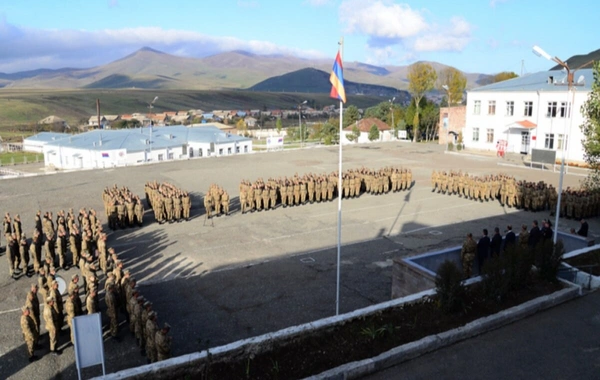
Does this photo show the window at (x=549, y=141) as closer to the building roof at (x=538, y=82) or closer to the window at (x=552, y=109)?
the window at (x=552, y=109)

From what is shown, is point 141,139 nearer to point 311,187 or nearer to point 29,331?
point 311,187

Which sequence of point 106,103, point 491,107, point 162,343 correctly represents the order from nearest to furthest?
point 162,343
point 491,107
point 106,103

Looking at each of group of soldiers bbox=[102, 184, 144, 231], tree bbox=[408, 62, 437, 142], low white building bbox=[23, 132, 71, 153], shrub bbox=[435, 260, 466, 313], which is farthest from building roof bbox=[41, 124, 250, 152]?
shrub bbox=[435, 260, 466, 313]

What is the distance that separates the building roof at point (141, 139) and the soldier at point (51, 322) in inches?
1211

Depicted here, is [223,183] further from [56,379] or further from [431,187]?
[56,379]

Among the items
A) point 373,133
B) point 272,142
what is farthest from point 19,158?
point 373,133

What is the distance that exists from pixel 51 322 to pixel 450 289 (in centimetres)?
654

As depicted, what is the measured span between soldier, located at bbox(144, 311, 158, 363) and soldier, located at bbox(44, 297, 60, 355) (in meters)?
1.72

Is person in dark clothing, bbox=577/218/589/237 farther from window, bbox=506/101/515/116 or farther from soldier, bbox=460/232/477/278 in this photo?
window, bbox=506/101/515/116

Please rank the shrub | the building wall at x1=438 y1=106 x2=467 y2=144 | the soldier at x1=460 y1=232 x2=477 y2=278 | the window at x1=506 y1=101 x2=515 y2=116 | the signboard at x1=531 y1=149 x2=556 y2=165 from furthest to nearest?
1. the building wall at x1=438 y1=106 x2=467 y2=144
2. the window at x1=506 y1=101 x2=515 y2=116
3. the signboard at x1=531 y1=149 x2=556 y2=165
4. the soldier at x1=460 y1=232 x2=477 y2=278
5. the shrub

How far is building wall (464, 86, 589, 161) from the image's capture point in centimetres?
3356

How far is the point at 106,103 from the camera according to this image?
460ft

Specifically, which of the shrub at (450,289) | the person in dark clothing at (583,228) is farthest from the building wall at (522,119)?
the shrub at (450,289)

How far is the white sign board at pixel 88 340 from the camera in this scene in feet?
20.4
